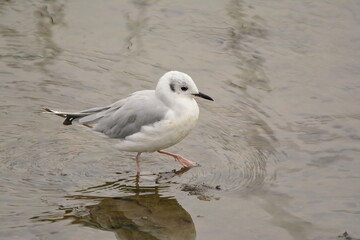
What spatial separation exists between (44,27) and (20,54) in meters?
0.98

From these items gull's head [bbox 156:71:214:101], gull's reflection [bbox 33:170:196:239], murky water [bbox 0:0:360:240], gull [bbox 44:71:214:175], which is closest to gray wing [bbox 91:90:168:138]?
gull [bbox 44:71:214:175]

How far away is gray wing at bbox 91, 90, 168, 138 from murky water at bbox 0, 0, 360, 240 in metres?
0.35

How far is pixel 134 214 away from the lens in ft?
20.3

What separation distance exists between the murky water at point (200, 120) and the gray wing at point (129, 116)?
0.35 metres

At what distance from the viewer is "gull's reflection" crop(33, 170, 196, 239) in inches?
232

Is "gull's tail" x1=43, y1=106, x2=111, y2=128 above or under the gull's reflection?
above

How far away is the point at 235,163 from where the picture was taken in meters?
7.05

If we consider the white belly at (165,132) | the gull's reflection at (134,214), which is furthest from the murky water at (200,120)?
the white belly at (165,132)

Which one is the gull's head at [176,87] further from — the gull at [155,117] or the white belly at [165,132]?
the white belly at [165,132]

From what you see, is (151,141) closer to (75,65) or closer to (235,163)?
(235,163)

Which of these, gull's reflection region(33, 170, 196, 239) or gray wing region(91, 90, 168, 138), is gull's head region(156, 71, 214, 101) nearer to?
gray wing region(91, 90, 168, 138)

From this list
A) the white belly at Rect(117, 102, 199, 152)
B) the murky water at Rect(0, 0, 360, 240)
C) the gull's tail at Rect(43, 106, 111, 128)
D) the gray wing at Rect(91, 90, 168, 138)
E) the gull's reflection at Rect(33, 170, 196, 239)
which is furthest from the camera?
the gull's tail at Rect(43, 106, 111, 128)

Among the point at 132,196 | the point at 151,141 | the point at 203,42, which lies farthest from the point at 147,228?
the point at 203,42

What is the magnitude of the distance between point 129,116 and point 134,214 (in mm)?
1155
